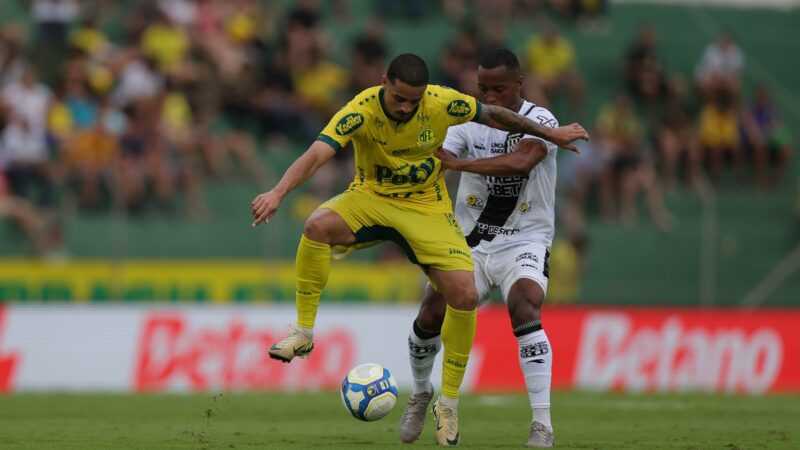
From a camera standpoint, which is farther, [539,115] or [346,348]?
[346,348]

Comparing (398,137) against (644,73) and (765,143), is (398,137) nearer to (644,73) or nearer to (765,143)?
(644,73)

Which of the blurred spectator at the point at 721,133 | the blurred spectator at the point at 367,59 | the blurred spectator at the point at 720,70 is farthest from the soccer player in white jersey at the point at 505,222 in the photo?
the blurred spectator at the point at 720,70

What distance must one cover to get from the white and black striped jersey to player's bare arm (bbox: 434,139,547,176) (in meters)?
0.32

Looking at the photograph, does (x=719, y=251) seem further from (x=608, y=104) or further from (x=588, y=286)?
(x=608, y=104)

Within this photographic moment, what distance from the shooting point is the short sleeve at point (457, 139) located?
1102 cm

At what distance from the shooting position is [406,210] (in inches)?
413

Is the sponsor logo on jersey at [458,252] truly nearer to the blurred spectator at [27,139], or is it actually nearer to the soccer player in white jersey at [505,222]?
the soccer player in white jersey at [505,222]

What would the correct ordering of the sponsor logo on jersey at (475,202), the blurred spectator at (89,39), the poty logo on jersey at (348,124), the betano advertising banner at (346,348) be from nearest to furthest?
the poty logo on jersey at (348,124) < the sponsor logo on jersey at (475,202) < the betano advertising banner at (346,348) < the blurred spectator at (89,39)

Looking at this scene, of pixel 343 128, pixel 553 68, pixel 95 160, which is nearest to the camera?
pixel 343 128

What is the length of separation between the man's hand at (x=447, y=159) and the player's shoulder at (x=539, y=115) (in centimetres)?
73

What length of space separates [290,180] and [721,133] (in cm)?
1715

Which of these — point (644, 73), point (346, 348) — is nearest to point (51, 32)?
point (346, 348)

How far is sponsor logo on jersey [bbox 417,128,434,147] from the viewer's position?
402 inches

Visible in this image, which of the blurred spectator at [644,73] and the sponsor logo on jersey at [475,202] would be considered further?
the blurred spectator at [644,73]
